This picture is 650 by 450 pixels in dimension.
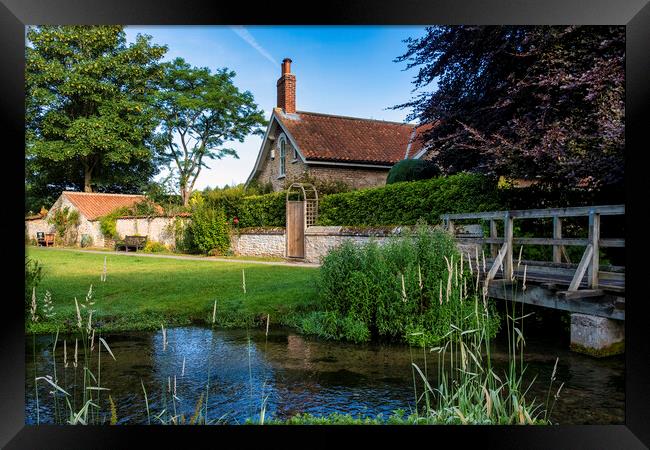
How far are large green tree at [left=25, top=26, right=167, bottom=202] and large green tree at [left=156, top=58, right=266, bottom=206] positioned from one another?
4837 millimetres

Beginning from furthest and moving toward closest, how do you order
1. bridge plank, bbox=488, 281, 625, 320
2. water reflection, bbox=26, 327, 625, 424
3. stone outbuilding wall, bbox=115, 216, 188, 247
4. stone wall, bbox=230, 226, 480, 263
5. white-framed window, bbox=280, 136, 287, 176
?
1. white-framed window, bbox=280, 136, 287, 176
2. stone outbuilding wall, bbox=115, 216, 188, 247
3. stone wall, bbox=230, 226, 480, 263
4. bridge plank, bbox=488, 281, 625, 320
5. water reflection, bbox=26, 327, 625, 424

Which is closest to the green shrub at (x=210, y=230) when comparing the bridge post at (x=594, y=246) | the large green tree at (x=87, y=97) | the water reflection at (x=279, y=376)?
the large green tree at (x=87, y=97)

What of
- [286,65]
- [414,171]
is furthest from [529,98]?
[286,65]

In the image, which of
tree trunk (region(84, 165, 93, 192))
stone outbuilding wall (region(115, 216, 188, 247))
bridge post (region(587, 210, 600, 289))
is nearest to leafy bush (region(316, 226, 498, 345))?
bridge post (region(587, 210, 600, 289))

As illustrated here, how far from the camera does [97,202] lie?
540 inches

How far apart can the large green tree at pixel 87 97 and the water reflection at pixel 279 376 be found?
4.11 metres

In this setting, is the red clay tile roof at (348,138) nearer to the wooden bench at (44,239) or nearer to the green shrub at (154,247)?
the green shrub at (154,247)

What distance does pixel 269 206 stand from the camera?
52.2 feet

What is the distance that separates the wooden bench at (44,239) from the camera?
12869 millimetres

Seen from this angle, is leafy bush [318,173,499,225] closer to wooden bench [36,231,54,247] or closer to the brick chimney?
the brick chimney

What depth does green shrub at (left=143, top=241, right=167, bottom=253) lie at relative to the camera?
1698 centimetres

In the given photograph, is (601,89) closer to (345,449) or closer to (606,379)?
(606,379)

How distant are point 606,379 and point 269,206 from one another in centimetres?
1282

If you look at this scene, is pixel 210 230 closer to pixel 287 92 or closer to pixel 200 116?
pixel 200 116
